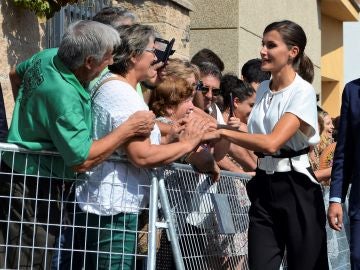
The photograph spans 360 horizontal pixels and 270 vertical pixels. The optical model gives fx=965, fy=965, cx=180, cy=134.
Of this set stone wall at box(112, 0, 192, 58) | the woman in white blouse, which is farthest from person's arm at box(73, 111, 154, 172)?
stone wall at box(112, 0, 192, 58)

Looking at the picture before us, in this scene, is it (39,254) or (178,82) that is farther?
(178,82)

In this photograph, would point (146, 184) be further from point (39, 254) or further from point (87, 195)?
point (39, 254)

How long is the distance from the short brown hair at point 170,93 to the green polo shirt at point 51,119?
42.3 inches

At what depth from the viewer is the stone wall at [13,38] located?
7.08 m

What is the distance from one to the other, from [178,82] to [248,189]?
33.8 inches

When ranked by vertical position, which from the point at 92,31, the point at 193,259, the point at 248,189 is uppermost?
the point at 92,31

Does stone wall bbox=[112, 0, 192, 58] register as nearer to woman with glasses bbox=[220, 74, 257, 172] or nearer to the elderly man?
woman with glasses bbox=[220, 74, 257, 172]

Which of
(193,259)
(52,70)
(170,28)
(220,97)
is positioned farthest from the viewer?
(170,28)

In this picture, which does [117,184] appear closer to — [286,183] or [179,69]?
[286,183]

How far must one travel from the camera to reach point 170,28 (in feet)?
31.2

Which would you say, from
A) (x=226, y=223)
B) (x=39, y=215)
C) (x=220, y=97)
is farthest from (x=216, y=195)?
(x=220, y=97)

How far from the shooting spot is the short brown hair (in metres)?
6.02

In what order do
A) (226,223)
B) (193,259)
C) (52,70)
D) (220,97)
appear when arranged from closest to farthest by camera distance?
(52,70)
(193,259)
(226,223)
(220,97)

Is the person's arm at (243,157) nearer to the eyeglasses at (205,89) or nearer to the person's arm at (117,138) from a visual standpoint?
the eyeglasses at (205,89)
